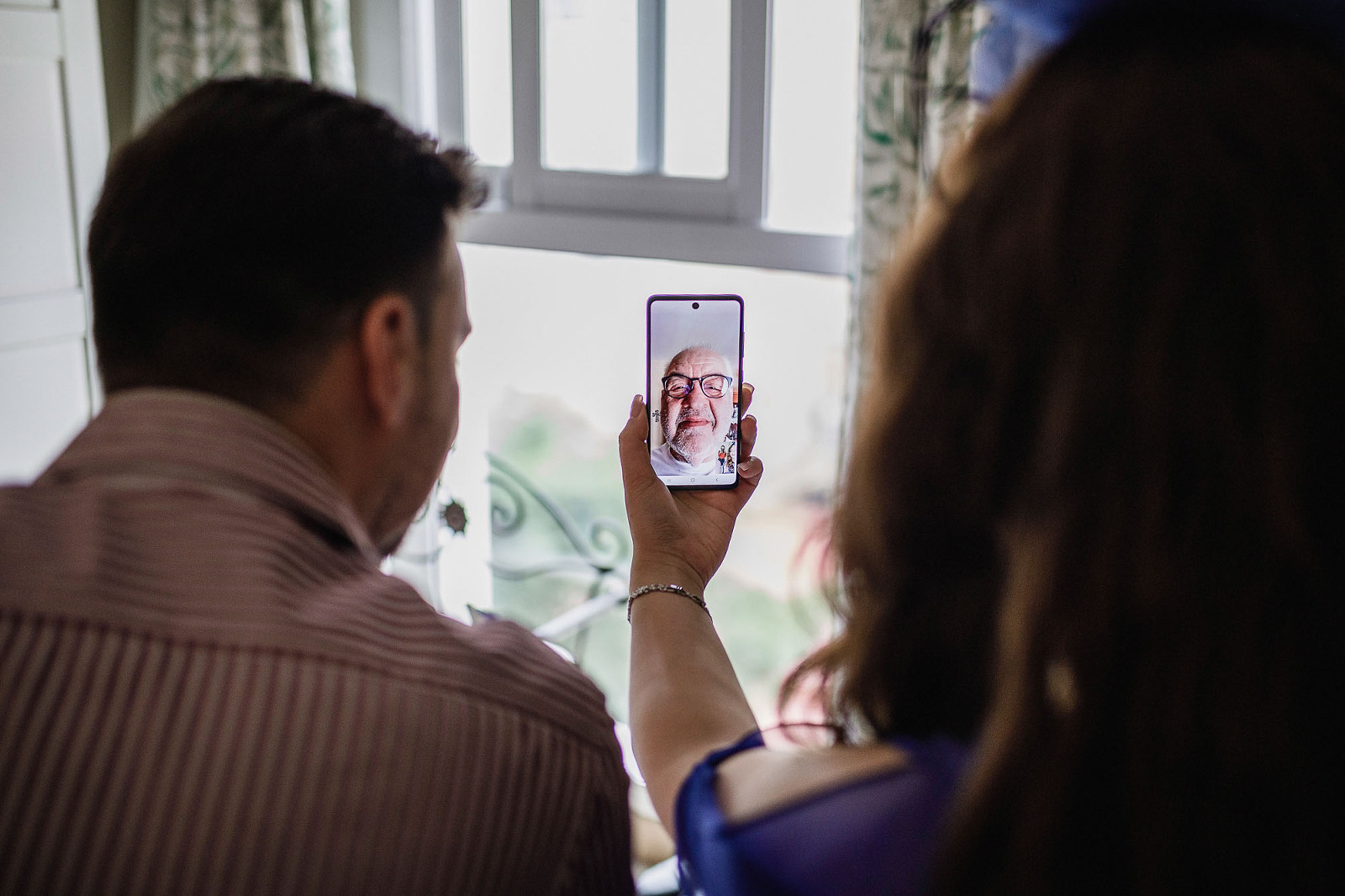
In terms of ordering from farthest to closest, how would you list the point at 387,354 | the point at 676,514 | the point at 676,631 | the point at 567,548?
the point at 567,548
the point at 676,514
the point at 676,631
the point at 387,354

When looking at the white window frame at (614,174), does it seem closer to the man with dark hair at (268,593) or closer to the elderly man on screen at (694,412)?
the elderly man on screen at (694,412)

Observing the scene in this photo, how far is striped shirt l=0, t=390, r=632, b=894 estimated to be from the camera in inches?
21.1

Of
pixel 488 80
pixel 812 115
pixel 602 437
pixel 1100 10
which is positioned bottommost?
pixel 602 437

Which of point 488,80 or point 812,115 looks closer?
point 812,115

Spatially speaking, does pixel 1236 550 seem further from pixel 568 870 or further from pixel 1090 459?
pixel 568 870

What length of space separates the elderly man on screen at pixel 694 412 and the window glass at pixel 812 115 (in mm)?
690

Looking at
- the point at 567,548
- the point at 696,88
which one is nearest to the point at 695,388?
the point at 696,88

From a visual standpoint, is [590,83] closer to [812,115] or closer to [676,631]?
[812,115]

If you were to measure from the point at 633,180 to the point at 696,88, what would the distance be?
8.3 inches

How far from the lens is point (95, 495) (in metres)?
0.61

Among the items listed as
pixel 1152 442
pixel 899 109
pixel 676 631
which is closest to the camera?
pixel 1152 442

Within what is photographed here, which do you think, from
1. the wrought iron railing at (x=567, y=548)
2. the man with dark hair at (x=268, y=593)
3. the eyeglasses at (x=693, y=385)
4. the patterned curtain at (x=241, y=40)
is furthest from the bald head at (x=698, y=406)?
the patterned curtain at (x=241, y=40)

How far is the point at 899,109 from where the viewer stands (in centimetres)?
150

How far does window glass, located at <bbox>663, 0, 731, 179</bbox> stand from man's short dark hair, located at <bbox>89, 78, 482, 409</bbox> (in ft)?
4.15
